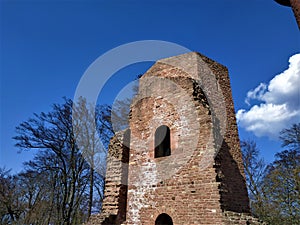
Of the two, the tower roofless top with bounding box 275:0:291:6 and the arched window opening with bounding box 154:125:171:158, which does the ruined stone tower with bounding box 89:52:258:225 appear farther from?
the tower roofless top with bounding box 275:0:291:6

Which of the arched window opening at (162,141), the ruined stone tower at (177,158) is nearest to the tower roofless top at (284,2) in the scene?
the ruined stone tower at (177,158)

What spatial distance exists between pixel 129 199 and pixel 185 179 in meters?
2.37

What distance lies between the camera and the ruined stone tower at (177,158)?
23.2 feet

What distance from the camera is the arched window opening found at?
901cm

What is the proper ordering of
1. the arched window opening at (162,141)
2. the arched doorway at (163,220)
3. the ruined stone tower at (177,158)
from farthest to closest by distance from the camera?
the arched window opening at (162,141) → the arched doorway at (163,220) → the ruined stone tower at (177,158)

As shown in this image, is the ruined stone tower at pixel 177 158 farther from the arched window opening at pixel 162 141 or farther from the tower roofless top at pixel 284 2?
the tower roofless top at pixel 284 2

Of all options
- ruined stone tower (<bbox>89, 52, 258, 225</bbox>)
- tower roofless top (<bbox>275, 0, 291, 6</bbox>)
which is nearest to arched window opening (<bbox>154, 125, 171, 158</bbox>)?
ruined stone tower (<bbox>89, 52, 258, 225</bbox>)

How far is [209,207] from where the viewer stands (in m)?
6.72

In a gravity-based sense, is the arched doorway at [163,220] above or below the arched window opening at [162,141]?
below

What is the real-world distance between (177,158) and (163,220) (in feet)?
6.77

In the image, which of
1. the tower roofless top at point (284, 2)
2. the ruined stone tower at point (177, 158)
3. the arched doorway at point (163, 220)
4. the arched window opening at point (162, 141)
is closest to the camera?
the tower roofless top at point (284, 2)

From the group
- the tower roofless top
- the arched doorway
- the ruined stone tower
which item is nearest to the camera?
the tower roofless top

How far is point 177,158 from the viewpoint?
26.2 feet

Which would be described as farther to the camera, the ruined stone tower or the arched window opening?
the arched window opening
